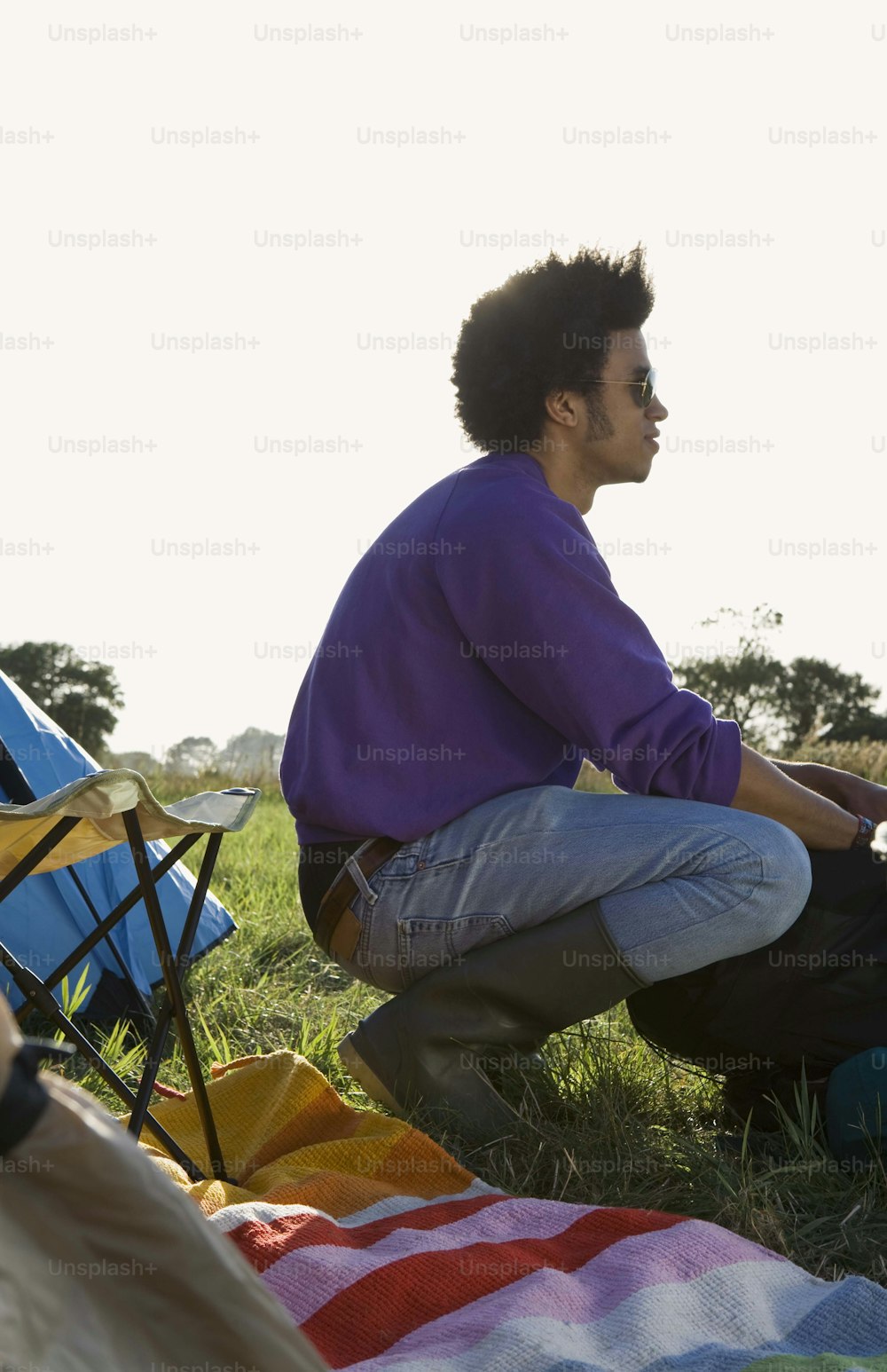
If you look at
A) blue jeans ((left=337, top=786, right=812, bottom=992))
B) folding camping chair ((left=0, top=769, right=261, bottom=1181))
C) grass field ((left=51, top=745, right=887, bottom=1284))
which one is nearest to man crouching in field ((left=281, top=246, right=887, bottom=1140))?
blue jeans ((left=337, top=786, right=812, bottom=992))

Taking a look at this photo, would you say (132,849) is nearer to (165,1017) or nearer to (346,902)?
(165,1017)

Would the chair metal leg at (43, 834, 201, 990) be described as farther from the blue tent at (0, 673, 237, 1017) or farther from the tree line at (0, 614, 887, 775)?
the tree line at (0, 614, 887, 775)

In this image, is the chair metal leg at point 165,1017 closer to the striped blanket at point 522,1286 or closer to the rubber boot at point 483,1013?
the striped blanket at point 522,1286

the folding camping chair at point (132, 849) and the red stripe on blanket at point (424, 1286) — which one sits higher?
the folding camping chair at point (132, 849)

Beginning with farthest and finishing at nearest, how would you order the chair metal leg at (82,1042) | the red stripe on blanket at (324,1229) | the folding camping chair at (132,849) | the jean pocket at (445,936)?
the jean pocket at (445,936) → the chair metal leg at (82,1042) → the folding camping chair at (132,849) → the red stripe on blanket at (324,1229)

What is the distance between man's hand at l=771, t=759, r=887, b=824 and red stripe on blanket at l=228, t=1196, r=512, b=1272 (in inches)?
44.3

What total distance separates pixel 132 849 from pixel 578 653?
897 millimetres

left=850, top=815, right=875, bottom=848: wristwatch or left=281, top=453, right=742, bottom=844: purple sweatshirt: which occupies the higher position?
left=281, top=453, right=742, bottom=844: purple sweatshirt

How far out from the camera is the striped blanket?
1.49 meters

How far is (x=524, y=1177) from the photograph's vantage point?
2.14 meters

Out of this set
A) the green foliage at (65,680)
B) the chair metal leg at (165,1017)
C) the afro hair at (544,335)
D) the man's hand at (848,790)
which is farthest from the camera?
the green foliage at (65,680)

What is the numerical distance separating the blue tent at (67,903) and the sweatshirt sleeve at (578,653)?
1.33 meters

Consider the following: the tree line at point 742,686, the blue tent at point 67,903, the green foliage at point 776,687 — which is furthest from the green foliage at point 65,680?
the blue tent at point 67,903

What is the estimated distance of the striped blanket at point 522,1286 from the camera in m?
1.49
